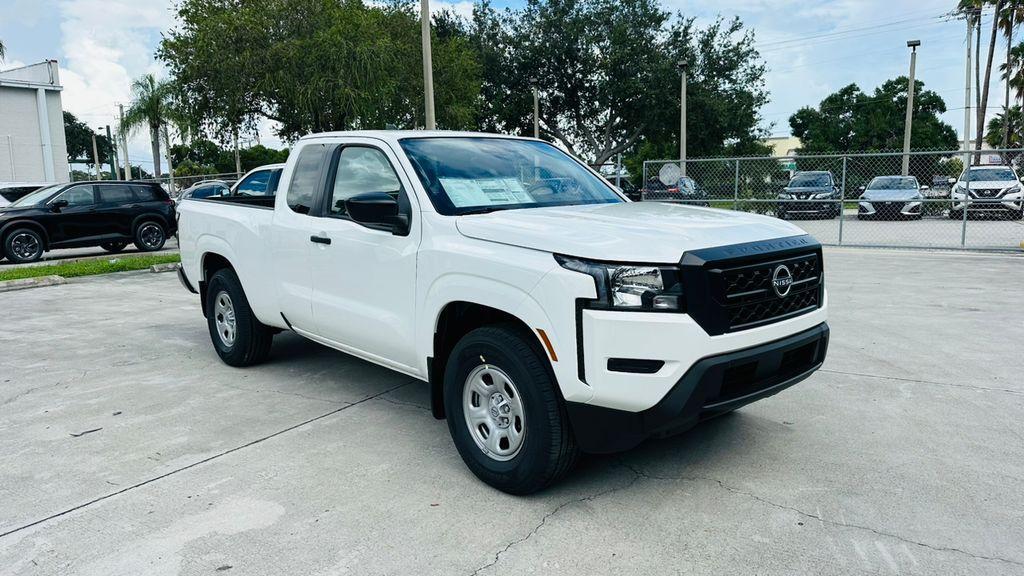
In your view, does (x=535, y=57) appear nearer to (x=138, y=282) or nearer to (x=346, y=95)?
(x=346, y=95)

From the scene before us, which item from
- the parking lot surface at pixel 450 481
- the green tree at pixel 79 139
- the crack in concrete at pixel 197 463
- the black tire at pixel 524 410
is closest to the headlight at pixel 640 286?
the black tire at pixel 524 410

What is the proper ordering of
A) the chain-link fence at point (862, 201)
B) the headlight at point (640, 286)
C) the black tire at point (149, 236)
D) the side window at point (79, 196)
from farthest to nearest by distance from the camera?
the black tire at point (149, 236)
the chain-link fence at point (862, 201)
the side window at point (79, 196)
the headlight at point (640, 286)

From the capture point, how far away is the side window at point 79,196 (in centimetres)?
1570

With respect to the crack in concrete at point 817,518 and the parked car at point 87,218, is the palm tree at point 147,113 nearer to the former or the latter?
the parked car at point 87,218

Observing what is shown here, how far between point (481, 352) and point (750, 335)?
129 centimetres

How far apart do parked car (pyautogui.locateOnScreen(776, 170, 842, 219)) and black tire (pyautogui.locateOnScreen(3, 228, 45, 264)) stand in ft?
56.2

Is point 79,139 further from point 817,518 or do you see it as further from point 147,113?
point 817,518

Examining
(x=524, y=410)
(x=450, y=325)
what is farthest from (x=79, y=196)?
(x=524, y=410)

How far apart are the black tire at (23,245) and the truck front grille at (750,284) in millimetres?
16292

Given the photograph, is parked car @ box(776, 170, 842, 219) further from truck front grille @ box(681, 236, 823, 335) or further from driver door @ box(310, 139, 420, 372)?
driver door @ box(310, 139, 420, 372)

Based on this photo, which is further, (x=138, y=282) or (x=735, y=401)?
(x=138, y=282)

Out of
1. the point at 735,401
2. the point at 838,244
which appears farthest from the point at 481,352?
the point at 838,244

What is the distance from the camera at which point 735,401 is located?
3303 millimetres

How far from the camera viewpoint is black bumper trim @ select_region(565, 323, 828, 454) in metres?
3.14
